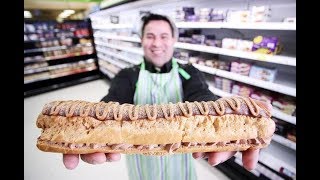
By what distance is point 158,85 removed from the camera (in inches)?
56.9

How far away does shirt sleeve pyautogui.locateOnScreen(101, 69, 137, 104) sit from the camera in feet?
4.68

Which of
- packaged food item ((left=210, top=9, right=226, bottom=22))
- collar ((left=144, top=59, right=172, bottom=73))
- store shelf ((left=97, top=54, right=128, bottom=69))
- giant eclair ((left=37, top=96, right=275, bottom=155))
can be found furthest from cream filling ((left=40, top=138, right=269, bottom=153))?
store shelf ((left=97, top=54, right=128, bottom=69))

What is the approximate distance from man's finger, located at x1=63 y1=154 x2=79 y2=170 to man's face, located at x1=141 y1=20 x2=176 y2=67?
0.78 metres

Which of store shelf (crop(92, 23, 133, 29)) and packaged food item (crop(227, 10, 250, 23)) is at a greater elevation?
store shelf (crop(92, 23, 133, 29))

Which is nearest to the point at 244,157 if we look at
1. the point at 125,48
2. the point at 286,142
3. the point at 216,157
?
the point at 216,157

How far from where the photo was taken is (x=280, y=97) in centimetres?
217

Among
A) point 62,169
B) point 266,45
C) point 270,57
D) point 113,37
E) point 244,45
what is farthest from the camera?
point 113,37

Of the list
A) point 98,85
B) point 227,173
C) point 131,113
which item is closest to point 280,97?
point 227,173

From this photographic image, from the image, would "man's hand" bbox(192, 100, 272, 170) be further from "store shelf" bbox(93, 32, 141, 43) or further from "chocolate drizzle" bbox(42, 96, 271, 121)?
"store shelf" bbox(93, 32, 141, 43)

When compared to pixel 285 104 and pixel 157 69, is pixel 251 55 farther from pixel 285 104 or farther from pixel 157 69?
pixel 157 69

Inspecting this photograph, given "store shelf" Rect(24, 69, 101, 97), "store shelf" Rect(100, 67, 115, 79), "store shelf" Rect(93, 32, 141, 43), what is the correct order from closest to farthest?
1. "store shelf" Rect(93, 32, 141, 43)
2. "store shelf" Rect(24, 69, 101, 97)
3. "store shelf" Rect(100, 67, 115, 79)

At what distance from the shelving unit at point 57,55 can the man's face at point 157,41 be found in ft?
18.1

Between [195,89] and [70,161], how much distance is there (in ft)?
2.54
